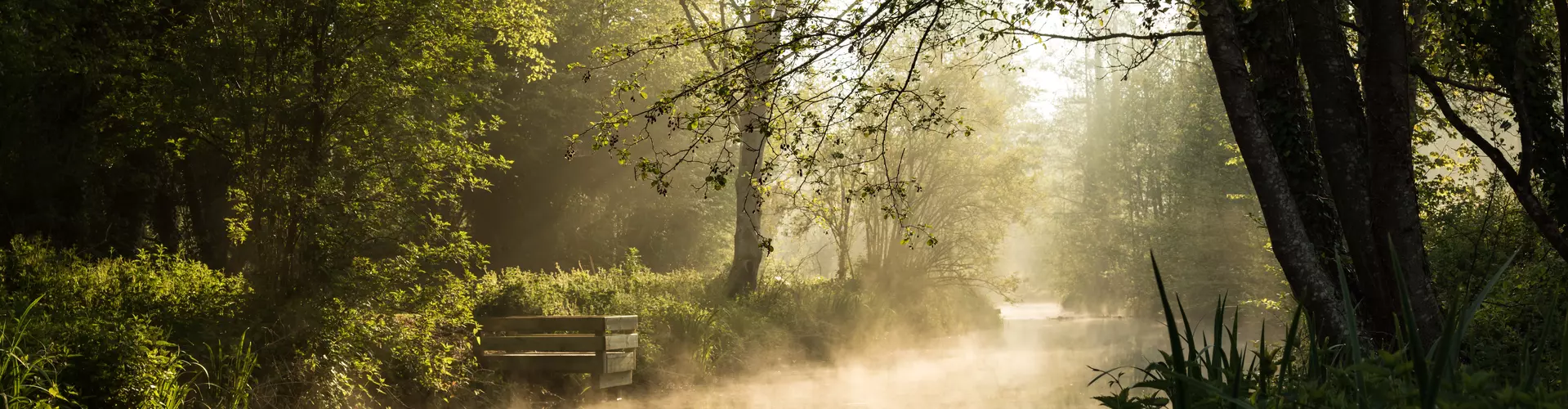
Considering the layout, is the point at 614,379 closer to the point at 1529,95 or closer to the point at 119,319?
the point at 119,319

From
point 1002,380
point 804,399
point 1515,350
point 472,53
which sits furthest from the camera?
point 1002,380

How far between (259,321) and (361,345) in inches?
28.8

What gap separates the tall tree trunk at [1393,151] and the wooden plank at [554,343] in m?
7.15

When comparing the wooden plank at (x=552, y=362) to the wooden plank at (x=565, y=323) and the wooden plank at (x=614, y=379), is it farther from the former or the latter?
the wooden plank at (x=565, y=323)

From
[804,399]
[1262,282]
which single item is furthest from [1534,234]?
[1262,282]

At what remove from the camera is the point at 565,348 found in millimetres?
10852

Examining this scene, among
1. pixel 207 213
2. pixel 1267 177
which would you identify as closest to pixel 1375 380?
pixel 1267 177

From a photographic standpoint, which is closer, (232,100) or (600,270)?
(232,100)

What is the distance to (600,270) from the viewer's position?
16234mm

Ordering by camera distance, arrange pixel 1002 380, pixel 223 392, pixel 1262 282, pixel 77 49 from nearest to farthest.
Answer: pixel 223 392 < pixel 77 49 < pixel 1002 380 < pixel 1262 282

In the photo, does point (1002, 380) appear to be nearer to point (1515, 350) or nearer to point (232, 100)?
point (1515, 350)

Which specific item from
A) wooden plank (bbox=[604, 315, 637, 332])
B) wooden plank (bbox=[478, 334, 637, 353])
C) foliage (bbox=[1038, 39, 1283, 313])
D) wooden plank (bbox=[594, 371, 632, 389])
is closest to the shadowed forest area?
wooden plank (bbox=[594, 371, 632, 389])

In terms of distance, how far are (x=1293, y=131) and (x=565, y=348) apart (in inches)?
285

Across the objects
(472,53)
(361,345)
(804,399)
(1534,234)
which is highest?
(472,53)
